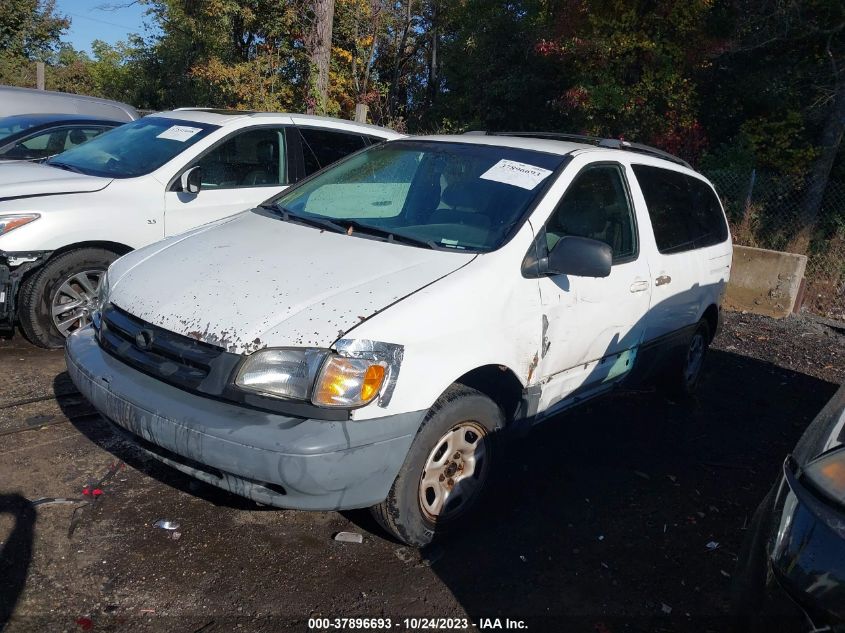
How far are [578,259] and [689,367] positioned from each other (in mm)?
2537

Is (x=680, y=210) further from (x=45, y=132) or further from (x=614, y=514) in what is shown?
(x=45, y=132)

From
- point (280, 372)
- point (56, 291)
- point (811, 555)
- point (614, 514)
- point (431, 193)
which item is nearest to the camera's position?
point (811, 555)

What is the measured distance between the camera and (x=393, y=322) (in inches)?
114

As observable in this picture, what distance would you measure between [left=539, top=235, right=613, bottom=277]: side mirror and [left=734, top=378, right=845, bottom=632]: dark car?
1393 mm

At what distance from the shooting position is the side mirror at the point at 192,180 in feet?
17.8

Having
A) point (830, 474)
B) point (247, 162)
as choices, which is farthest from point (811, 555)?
point (247, 162)

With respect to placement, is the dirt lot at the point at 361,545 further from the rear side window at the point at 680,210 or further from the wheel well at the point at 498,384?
the rear side window at the point at 680,210

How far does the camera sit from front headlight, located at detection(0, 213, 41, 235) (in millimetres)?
4863

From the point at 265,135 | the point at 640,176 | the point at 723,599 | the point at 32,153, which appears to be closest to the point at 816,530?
the point at 723,599

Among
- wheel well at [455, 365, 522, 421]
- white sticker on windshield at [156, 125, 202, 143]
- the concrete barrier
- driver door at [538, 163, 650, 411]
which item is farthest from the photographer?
the concrete barrier

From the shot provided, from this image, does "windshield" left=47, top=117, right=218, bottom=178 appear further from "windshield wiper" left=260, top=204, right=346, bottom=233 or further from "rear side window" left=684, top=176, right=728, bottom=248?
"rear side window" left=684, top=176, right=728, bottom=248

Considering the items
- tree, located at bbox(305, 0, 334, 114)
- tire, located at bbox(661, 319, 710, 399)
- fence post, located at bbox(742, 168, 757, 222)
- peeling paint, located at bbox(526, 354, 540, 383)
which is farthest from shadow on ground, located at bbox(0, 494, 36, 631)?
tree, located at bbox(305, 0, 334, 114)

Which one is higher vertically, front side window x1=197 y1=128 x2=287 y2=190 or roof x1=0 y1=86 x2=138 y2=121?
roof x1=0 y1=86 x2=138 y2=121

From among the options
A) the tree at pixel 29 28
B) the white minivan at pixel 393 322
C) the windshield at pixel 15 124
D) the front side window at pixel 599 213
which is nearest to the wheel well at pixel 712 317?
the white minivan at pixel 393 322
